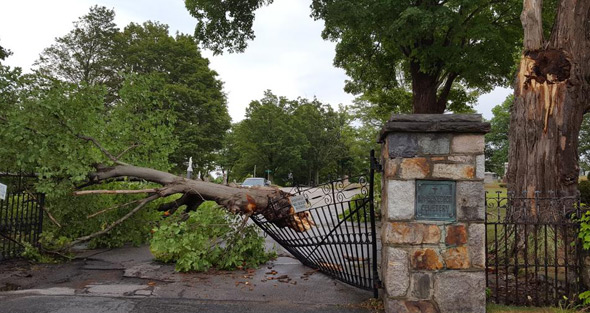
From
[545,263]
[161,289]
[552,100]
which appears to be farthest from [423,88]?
[161,289]

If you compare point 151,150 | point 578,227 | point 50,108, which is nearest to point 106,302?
point 50,108

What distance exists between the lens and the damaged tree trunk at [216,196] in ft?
17.8

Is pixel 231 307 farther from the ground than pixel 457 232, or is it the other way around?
pixel 457 232

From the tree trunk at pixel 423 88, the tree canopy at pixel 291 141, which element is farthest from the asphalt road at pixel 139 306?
the tree canopy at pixel 291 141

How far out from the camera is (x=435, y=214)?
3.60m

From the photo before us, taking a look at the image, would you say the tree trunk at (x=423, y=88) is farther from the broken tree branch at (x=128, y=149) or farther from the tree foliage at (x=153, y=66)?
the tree foliage at (x=153, y=66)

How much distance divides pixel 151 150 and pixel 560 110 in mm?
6559

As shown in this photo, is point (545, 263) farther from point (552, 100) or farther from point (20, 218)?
point (20, 218)

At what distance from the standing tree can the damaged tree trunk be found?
20.9ft

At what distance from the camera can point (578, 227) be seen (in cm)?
388

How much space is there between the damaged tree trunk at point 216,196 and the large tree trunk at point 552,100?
132 inches

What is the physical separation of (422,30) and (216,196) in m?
7.61

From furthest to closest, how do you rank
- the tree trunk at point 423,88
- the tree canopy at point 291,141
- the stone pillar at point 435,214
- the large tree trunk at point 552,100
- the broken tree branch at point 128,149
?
the tree canopy at point 291,141 → the tree trunk at point 423,88 → the broken tree branch at point 128,149 → the large tree trunk at point 552,100 → the stone pillar at point 435,214

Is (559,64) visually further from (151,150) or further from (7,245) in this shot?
(7,245)
